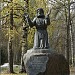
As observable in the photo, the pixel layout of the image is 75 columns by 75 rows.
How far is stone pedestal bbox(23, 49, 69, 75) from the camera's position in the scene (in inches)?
577

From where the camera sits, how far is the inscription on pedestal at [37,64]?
1465 cm

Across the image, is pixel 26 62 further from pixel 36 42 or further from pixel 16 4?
pixel 16 4

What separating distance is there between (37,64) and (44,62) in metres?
0.38

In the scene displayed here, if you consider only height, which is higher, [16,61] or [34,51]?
[34,51]

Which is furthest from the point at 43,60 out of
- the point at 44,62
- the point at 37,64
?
the point at 37,64

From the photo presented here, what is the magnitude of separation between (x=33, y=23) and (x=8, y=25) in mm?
9325

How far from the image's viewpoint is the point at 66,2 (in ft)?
99.2

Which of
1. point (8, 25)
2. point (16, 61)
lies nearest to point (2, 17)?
point (8, 25)

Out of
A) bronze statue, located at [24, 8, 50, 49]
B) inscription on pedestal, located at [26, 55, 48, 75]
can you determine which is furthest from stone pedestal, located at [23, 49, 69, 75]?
bronze statue, located at [24, 8, 50, 49]

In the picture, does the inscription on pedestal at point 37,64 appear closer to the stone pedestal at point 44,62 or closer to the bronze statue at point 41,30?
the stone pedestal at point 44,62

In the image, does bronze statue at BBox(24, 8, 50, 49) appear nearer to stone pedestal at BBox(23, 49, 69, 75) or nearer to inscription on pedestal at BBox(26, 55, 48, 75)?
stone pedestal at BBox(23, 49, 69, 75)

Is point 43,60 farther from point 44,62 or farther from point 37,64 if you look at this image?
point 37,64

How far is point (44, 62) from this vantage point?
14.6 meters

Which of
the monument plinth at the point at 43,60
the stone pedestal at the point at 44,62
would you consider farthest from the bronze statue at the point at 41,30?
the stone pedestal at the point at 44,62
